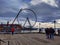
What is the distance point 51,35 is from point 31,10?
69.9m

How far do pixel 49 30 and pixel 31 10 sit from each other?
69.9 meters

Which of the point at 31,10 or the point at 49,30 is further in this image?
the point at 31,10

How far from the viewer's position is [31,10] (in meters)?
109

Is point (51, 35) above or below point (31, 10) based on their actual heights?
below

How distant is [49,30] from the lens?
39.6 meters

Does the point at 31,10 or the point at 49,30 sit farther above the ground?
the point at 31,10

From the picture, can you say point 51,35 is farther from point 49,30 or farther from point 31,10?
point 31,10

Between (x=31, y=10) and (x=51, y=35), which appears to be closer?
(x=51, y=35)

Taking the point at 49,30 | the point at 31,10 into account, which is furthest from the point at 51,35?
the point at 31,10

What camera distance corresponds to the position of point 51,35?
39.7 m

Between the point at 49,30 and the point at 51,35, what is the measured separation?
0.81 meters
